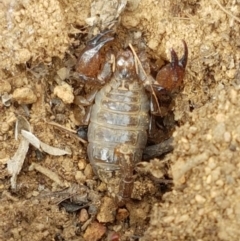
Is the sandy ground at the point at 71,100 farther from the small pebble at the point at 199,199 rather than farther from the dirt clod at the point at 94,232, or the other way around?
the small pebble at the point at 199,199

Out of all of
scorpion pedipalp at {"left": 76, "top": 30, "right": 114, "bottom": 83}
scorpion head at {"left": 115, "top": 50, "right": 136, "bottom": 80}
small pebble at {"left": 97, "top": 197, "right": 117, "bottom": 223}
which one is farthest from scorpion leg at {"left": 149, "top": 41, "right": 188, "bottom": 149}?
small pebble at {"left": 97, "top": 197, "right": 117, "bottom": 223}

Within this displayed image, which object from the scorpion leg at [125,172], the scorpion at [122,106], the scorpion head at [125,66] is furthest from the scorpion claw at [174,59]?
the scorpion leg at [125,172]

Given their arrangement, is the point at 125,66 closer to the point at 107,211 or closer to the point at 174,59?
the point at 174,59

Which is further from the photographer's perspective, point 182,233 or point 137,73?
point 137,73

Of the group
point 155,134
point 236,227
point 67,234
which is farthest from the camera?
point 155,134

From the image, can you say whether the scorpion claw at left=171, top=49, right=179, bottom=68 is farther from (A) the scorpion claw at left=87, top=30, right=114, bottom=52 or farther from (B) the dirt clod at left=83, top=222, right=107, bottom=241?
(B) the dirt clod at left=83, top=222, right=107, bottom=241

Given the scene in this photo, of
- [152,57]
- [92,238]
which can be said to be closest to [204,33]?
[152,57]

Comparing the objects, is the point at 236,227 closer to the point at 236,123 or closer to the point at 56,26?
the point at 236,123

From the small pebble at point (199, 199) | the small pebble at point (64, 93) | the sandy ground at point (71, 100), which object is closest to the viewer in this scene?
the small pebble at point (199, 199)
